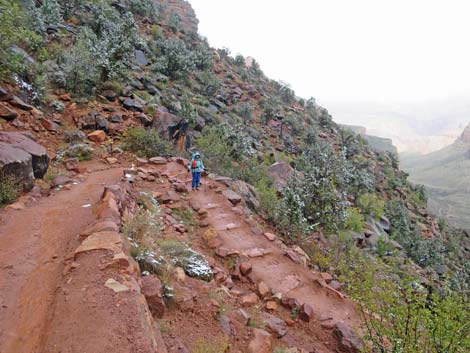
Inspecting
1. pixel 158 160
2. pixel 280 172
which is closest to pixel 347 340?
pixel 158 160

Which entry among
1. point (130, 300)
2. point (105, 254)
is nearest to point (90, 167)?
point (105, 254)

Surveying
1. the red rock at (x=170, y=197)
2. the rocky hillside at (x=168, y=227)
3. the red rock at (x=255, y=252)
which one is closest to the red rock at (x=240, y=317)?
the rocky hillside at (x=168, y=227)

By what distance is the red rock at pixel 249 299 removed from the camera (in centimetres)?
573

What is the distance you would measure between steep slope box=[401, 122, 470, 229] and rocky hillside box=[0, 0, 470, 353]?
55.1 m

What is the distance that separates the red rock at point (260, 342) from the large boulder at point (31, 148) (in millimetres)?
6414

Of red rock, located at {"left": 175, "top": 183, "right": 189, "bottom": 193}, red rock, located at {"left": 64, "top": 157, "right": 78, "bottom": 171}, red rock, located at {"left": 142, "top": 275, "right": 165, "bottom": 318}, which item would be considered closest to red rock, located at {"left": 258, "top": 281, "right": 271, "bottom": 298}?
red rock, located at {"left": 142, "top": 275, "right": 165, "bottom": 318}

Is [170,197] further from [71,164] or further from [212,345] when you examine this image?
[212,345]

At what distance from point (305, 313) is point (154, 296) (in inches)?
122

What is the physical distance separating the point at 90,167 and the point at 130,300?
7922mm

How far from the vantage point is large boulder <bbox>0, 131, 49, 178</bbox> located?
7.37 m

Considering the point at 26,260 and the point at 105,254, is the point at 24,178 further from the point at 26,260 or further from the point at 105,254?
the point at 105,254

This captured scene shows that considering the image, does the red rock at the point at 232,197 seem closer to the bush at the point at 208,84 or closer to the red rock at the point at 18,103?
the red rock at the point at 18,103

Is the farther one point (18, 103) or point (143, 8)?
point (143, 8)

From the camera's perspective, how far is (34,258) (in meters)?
4.50
